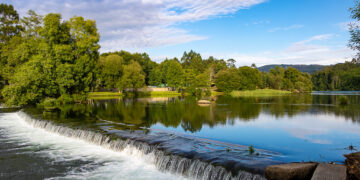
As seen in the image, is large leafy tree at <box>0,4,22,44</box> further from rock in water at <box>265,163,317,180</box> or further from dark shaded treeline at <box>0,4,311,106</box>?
rock in water at <box>265,163,317,180</box>

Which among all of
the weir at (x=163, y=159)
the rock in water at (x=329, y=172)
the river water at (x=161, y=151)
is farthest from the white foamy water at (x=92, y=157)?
the rock in water at (x=329, y=172)

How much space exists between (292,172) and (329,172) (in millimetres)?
1154

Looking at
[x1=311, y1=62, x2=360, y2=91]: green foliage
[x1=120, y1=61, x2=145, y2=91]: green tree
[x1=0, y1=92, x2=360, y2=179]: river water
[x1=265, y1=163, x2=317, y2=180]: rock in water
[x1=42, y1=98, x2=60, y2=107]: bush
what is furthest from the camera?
[x1=311, y1=62, x2=360, y2=91]: green foliage

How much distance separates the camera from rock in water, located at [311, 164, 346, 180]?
7.71m

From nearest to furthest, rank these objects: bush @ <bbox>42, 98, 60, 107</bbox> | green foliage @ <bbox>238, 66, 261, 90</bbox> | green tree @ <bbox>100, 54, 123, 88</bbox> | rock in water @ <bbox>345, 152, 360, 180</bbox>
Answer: rock in water @ <bbox>345, 152, 360, 180</bbox>
bush @ <bbox>42, 98, 60, 107</bbox>
green tree @ <bbox>100, 54, 123, 88</bbox>
green foliage @ <bbox>238, 66, 261, 90</bbox>

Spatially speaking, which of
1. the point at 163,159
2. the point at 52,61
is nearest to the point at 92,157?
the point at 163,159

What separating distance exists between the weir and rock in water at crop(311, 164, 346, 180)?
1984 millimetres

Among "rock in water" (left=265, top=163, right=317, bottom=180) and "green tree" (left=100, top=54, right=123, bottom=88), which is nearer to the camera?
"rock in water" (left=265, top=163, right=317, bottom=180)

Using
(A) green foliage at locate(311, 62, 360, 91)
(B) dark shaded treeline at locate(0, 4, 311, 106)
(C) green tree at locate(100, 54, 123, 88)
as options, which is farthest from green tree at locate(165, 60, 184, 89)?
(A) green foliage at locate(311, 62, 360, 91)

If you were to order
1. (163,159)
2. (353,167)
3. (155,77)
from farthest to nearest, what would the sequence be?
(155,77) → (163,159) → (353,167)

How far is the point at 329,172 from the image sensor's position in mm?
7969

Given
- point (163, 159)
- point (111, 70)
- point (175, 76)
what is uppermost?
point (111, 70)

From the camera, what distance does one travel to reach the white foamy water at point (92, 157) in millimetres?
11859

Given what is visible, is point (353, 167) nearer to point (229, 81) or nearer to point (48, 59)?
point (48, 59)
